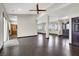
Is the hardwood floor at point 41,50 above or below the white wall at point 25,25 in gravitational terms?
below

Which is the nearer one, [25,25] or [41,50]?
[41,50]

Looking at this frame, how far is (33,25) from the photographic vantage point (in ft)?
50.3

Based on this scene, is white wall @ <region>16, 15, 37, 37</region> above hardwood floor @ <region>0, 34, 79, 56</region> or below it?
above

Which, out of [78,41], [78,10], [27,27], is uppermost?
[78,10]

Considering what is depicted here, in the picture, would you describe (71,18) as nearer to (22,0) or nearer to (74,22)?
(74,22)

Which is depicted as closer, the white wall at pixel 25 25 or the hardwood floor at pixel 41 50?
the hardwood floor at pixel 41 50

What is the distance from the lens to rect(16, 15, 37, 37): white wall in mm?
14236

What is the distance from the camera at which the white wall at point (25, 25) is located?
46.7 ft

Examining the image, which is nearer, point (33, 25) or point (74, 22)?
point (74, 22)

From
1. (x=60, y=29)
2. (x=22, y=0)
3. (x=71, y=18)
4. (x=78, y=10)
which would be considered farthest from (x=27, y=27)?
(x=22, y=0)

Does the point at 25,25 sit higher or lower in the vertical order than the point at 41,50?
higher

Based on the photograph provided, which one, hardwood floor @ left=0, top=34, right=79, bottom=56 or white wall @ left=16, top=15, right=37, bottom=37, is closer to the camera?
hardwood floor @ left=0, top=34, right=79, bottom=56

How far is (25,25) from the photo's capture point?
48.0ft

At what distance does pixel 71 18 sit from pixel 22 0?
19.9 feet
